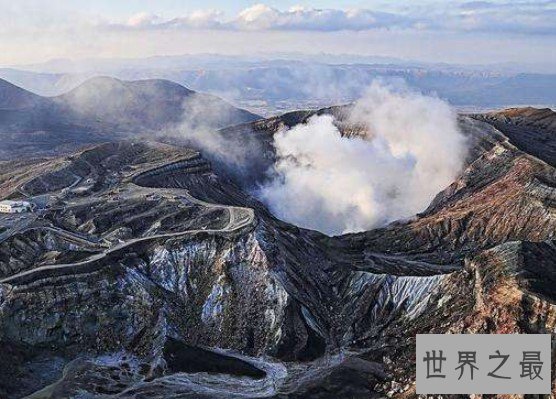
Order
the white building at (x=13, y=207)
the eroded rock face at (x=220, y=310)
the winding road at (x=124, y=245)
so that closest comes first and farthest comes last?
the eroded rock face at (x=220, y=310) < the winding road at (x=124, y=245) < the white building at (x=13, y=207)

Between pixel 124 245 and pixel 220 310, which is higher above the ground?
pixel 124 245

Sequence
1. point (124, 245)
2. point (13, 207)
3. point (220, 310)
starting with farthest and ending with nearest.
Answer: point (13, 207)
point (124, 245)
point (220, 310)

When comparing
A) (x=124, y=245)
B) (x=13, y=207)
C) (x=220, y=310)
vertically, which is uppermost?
(x=13, y=207)

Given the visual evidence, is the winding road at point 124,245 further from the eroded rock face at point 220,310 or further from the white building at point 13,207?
the white building at point 13,207

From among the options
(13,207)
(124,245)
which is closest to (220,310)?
(124,245)

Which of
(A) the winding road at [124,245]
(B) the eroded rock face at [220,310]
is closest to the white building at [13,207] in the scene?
(B) the eroded rock face at [220,310]

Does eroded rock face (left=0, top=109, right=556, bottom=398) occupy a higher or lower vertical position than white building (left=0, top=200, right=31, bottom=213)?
lower

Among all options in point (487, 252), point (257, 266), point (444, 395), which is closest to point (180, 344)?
point (257, 266)

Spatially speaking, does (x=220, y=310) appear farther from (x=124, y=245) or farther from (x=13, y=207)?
(x=13, y=207)

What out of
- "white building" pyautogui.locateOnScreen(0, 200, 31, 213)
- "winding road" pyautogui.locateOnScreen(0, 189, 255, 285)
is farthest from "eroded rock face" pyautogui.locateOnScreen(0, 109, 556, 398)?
"white building" pyautogui.locateOnScreen(0, 200, 31, 213)

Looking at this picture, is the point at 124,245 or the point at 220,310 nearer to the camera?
the point at 220,310

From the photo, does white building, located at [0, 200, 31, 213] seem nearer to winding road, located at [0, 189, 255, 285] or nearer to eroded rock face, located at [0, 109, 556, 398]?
eroded rock face, located at [0, 109, 556, 398]

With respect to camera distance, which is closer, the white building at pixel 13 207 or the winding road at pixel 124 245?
the winding road at pixel 124 245
